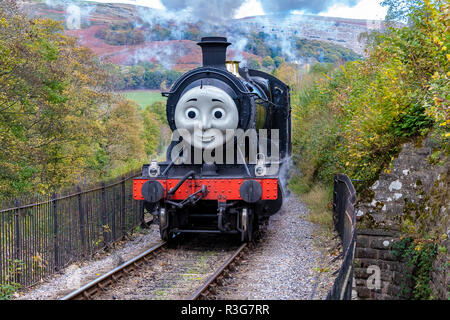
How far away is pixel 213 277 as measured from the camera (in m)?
6.87

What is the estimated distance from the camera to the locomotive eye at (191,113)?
8.65 metres

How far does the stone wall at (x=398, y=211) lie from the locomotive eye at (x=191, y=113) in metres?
3.28

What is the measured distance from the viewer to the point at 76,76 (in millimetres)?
24031

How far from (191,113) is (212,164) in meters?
1.04

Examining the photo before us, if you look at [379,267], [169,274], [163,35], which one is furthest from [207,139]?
[163,35]

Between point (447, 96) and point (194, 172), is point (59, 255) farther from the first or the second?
point (447, 96)

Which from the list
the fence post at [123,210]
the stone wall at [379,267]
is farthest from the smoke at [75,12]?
the stone wall at [379,267]

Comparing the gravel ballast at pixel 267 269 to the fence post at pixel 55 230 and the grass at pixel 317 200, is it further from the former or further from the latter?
the grass at pixel 317 200

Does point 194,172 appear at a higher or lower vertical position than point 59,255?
higher

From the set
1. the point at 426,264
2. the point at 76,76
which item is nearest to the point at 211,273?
the point at 426,264

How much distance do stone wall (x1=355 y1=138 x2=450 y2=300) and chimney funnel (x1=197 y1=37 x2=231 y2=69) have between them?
3712 mm

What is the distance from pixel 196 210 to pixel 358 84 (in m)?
5.64

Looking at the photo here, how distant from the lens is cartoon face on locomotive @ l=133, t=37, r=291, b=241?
27.8 feet

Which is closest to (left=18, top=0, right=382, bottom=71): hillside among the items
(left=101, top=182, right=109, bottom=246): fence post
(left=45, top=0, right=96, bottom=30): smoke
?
(left=45, top=0, right=96, bottom=30): smoke
